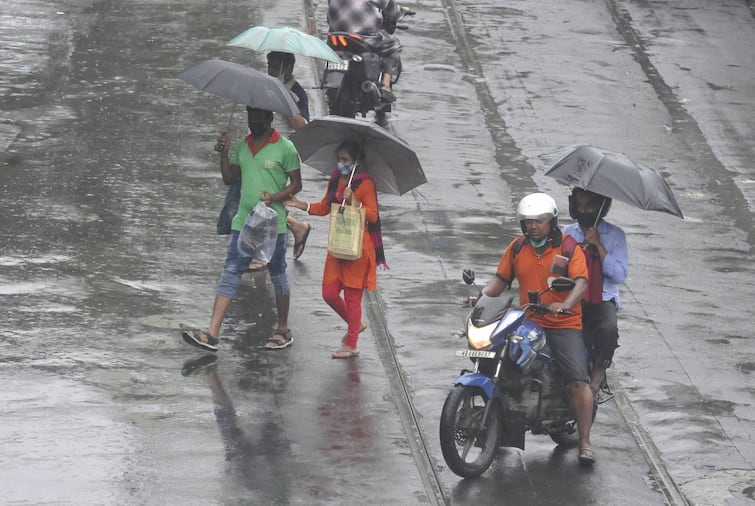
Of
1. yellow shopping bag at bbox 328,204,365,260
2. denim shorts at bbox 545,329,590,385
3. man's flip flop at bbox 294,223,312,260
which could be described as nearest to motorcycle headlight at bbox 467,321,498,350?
denim shorts at bbox 545,329,590,385

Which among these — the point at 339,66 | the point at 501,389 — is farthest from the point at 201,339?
the point at 339,66

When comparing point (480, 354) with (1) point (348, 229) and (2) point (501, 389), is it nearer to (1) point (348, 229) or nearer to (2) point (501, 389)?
(2) point (501, 389)

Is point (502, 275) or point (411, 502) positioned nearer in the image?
point (411, 502)

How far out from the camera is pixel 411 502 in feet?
26.6

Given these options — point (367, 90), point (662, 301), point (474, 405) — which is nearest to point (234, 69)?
point (474, 405)

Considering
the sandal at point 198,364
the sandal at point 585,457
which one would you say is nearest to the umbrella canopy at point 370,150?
the sandal at point 198,364

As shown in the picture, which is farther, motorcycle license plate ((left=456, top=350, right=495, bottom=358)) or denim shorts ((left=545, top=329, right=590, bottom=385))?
denim shorts ((left=545, top=329, right=590, bottom=385))

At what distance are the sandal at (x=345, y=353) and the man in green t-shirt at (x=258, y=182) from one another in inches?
15.5

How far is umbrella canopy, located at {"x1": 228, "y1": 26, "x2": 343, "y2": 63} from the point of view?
11.4 meters

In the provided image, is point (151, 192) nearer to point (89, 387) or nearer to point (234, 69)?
point (234, 69)

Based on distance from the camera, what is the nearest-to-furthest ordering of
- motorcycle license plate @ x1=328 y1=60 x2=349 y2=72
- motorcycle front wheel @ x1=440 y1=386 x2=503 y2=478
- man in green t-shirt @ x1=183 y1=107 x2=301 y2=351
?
motorcycle front wheel @ x1=440 y1=386 x2=503 y2=478 < man in green t-shirt @ x1=183 y1=107 x2=301 y2=351 < motorcycle license plate @ x1=328 y1=60 x2=349 y2=72

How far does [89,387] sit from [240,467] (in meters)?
1.56

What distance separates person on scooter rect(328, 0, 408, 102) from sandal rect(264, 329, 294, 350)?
576 centimetres

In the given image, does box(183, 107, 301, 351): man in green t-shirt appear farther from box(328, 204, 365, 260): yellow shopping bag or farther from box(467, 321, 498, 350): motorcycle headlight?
box(467, 321, 498, 350): motorcycle headlight
